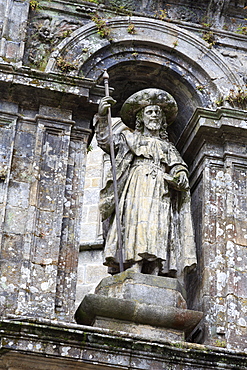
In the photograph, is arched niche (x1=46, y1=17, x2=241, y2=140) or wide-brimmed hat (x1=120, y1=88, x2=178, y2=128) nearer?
wide-brimmed hat (x1=120, y1=88, x2=178, y2=128)

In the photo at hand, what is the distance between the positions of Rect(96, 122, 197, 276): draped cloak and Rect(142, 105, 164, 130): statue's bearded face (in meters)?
0.13

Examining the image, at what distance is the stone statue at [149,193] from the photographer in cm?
1082

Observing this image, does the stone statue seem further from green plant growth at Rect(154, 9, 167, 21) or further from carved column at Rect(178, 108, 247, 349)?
green plant growth at Rect(154, 9, 167, 21)

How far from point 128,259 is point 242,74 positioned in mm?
2868

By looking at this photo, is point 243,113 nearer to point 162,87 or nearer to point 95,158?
point 162,87

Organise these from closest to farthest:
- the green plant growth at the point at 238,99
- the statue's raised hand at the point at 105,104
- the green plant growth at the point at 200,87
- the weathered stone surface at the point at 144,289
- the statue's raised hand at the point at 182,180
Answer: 1. the weathered stone surface at the point at 144,289
2. the statue's raised hand at the point at 105,104
3. the statue's raised hand at the point at 182,180
4. the green plant growth at the point at 238,99
5. the green plant growth at the point at 200,87

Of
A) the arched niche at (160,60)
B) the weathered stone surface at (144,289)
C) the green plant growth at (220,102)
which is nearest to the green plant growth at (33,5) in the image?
the arched niche at (160,60)

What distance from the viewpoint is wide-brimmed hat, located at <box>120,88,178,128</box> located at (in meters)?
11.8

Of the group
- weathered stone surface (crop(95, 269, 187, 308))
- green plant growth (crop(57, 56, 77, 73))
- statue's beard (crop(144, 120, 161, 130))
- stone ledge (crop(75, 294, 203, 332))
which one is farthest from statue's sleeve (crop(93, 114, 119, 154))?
stone ledge (crop(75, 294, 203, 332))

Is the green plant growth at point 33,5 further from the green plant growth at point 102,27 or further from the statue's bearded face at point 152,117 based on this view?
the statue's bearded face at point 152,117

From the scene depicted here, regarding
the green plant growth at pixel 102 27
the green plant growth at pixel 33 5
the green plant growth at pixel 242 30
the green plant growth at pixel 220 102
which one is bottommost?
the green plant growth at pixel 220 102

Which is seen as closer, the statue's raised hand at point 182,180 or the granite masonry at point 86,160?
the granite masonry at point 86,160

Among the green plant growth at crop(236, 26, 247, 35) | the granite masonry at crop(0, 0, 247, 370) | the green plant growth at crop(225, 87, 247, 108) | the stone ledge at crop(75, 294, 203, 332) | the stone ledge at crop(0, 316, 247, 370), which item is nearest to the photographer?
the stone ledge at crop(0, 316, 247, 370)

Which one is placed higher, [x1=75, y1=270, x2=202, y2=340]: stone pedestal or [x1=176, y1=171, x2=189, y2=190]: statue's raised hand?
[x1=176, y1=171, x2=189, y2=190]: statue's raised hand
